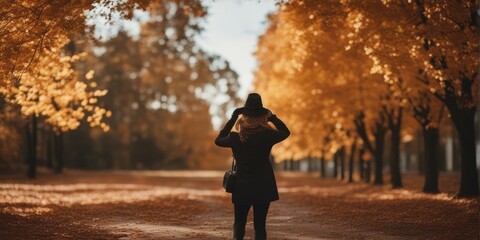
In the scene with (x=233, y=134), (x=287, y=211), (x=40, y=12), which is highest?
(x=40, y=12)

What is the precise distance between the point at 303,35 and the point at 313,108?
10129 millimetres

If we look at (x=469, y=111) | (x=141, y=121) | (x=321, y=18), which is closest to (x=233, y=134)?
(x=321, y=18)

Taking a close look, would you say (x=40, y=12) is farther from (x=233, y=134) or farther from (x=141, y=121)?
(x=141, y=121)

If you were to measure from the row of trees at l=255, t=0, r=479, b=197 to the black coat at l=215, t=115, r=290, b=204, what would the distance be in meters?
7.30

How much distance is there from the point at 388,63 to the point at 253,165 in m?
7.57

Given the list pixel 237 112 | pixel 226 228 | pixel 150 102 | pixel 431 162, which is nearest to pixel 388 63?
pixel 226 228

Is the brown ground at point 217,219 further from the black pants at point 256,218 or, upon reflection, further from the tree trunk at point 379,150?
the tree trunk at point 379,150

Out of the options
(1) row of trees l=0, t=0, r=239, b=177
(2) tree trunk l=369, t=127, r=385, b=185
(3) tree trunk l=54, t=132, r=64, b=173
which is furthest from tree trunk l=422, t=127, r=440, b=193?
(3) tree trunk l=54, t=132, r=64, b=173

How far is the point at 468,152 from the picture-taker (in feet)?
57.0

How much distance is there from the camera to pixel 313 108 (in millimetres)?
26312

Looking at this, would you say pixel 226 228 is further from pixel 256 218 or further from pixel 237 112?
pixel 237 112

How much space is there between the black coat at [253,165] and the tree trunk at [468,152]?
1143 cm

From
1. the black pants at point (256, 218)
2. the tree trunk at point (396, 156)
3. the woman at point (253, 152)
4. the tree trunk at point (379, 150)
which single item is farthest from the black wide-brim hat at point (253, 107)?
the tree trunk at point (379, 150)

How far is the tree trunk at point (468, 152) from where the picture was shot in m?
17.3
